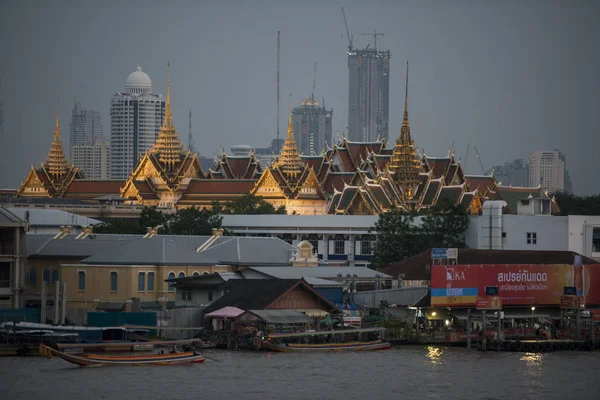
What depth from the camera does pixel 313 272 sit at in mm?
88625

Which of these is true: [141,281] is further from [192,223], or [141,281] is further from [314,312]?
[192,223]

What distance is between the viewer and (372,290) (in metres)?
86.7

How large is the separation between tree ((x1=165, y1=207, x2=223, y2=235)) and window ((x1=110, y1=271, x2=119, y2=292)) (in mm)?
33098

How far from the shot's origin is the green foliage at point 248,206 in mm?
148775

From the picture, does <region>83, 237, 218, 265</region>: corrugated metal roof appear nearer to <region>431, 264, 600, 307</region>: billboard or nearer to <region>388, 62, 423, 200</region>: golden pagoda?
<region>431, 264, 600, 307</region>: billboard

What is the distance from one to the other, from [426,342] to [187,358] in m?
13.2

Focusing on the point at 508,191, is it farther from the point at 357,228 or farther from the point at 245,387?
the point at 245,387

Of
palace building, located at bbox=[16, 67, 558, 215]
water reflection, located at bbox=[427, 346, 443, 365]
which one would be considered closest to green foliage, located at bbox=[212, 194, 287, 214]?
palace building, located at bbox=[16, 67, 558, 215]

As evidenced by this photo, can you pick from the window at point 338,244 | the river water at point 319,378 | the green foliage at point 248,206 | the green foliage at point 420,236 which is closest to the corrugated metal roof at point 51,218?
the green foliage at point 248,206

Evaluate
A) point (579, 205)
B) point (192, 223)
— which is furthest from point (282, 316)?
point (579, 205)

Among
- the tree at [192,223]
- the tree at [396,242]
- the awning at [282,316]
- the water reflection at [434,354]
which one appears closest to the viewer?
the water reflection at [434,354]

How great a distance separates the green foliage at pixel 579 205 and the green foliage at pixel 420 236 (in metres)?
33.0

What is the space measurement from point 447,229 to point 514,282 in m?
31.4

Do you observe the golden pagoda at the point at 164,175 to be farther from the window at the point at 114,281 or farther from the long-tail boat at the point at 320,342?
the long-tail boat at the point at 320,342
